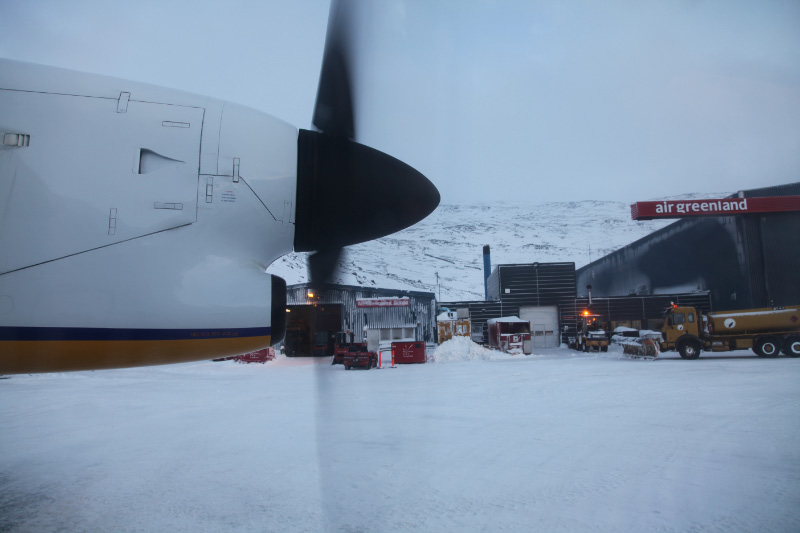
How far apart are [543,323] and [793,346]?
1314 centimetres

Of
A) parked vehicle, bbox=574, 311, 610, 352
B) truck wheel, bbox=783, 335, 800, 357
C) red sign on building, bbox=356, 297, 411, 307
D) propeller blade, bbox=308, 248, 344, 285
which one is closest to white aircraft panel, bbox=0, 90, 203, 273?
propeller blade, bbox=308, 248, 344, 285

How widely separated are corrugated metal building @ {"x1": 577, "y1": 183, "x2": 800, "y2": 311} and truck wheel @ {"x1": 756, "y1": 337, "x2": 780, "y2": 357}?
25.4 feet

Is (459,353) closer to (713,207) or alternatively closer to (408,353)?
(408,353)

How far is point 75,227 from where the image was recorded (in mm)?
2855

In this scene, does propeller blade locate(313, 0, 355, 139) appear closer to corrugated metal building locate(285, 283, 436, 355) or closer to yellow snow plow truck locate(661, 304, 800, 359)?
yellow snow plow truck locate(661, 304, 800, 359)

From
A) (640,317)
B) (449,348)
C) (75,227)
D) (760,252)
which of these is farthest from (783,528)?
→ (640,317)

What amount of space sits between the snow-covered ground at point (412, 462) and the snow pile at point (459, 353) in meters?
10.5

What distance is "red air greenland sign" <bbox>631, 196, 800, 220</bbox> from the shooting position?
920 inches

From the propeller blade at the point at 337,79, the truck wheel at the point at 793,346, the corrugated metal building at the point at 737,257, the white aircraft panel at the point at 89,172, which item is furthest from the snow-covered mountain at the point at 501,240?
the white aircraft panel at the point at 89,172

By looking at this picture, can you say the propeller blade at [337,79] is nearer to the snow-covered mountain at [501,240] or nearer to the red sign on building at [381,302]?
the red sign on building at [381,302]

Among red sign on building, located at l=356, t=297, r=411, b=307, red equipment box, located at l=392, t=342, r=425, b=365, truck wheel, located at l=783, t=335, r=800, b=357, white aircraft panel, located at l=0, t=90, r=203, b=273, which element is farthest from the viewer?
red sign on building, located at l=356, t=297, r=411, b=307

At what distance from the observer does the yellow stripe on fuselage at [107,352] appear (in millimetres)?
2795

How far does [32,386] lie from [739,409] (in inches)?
647

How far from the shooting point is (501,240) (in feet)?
329
